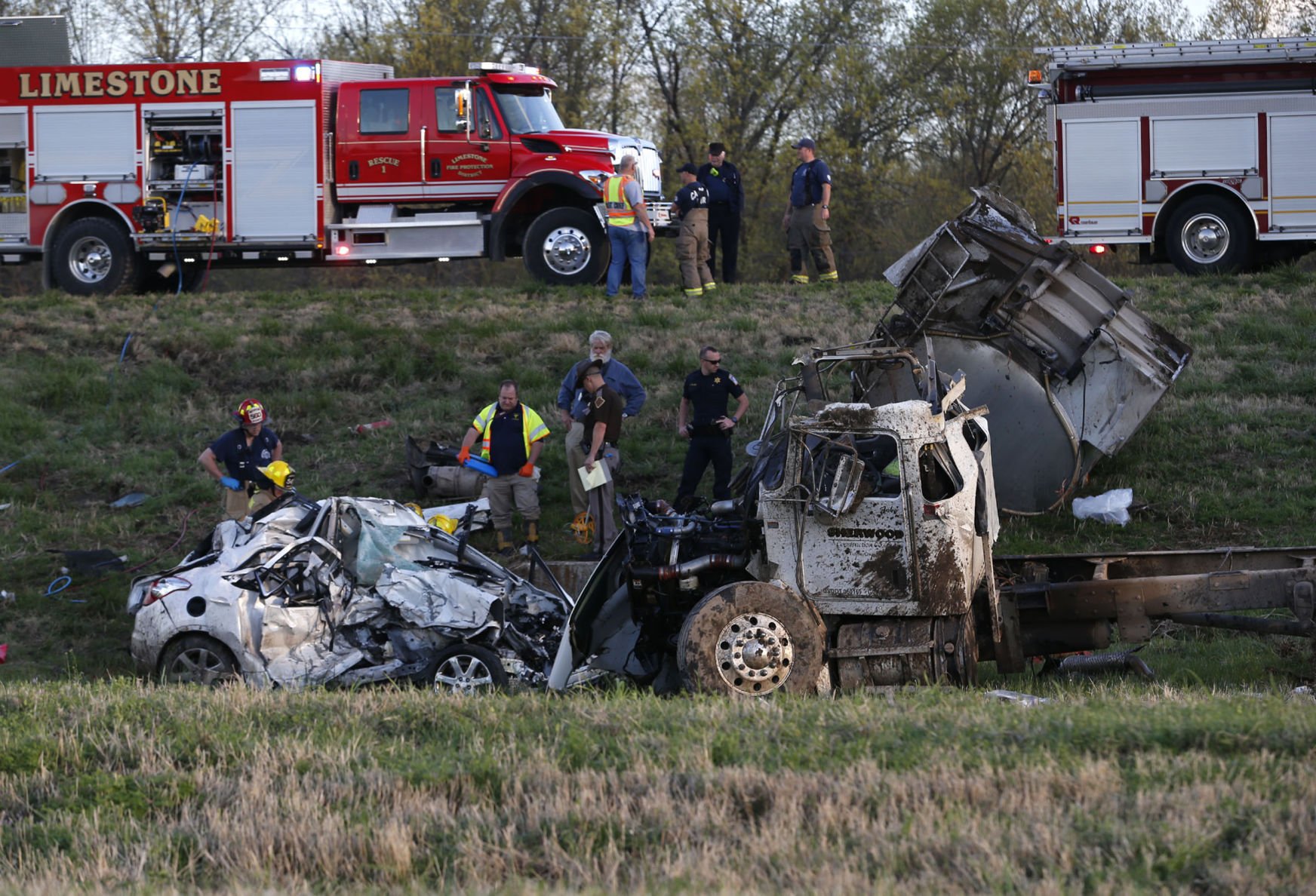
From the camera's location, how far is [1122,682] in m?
8.51

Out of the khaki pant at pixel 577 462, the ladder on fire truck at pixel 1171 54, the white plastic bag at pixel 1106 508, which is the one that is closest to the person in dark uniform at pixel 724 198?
the ladder on fire truck at pixel 1171 54

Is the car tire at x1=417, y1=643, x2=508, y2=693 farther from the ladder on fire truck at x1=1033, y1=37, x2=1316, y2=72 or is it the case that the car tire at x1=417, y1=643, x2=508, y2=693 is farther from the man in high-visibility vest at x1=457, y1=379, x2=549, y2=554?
the ladder on fire truck at x1=1033, y1=37, x2=1316, y2=72

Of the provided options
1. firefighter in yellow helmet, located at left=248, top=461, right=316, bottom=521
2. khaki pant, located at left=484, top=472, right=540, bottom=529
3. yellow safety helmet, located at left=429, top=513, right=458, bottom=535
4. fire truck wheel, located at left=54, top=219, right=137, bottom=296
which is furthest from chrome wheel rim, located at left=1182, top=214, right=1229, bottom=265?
fire truck wheel, located at left=54, top=219, right=137, bottom=296

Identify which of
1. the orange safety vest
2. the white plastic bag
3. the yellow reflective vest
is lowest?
the white plastic bag

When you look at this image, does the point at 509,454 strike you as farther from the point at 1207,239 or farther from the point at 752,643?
the point at 1207,239

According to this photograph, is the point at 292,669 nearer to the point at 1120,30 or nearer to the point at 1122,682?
the point at 1122,682

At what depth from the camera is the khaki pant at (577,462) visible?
1327 cm

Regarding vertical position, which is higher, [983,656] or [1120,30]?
[1120,30]

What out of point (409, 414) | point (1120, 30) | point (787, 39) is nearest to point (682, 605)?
point (409, 414)

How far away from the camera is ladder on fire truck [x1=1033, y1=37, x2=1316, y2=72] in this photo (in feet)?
63.3

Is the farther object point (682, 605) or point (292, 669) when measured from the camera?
point (292, 669)

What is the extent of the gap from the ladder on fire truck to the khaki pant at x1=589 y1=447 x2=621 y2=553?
957cm

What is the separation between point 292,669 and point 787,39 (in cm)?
2891

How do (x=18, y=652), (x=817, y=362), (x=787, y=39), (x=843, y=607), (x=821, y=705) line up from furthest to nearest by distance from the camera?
1. (x=787, y=39)
2. (x=18, y=652)
3. (x=817, y=362)
4. (x=843, y=607)
5. (x=821, y=705)
